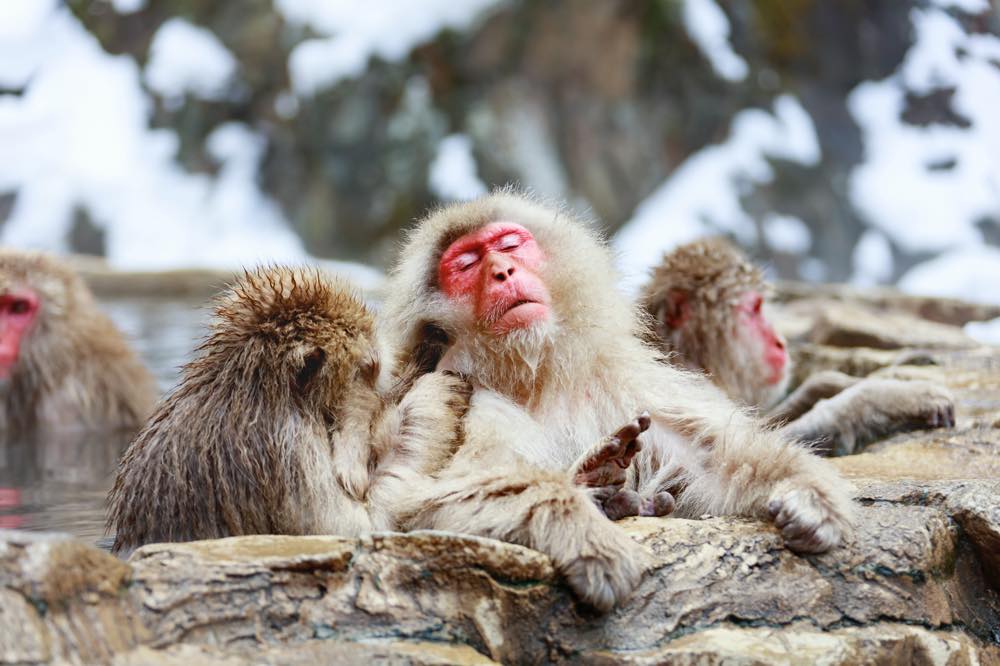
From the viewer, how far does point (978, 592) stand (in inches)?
94.7

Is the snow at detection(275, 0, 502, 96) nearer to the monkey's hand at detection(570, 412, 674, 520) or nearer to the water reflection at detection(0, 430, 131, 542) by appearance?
the water reflection at detection(0, 430, 131, 542)

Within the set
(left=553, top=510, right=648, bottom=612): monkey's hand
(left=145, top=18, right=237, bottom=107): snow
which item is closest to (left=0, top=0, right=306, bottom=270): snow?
(left=145, top=18, right=237, bottom=107): snow

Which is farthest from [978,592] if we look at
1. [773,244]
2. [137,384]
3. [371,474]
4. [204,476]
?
[773,244]

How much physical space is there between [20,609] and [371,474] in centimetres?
88

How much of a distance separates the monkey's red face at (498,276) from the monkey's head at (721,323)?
126 cm

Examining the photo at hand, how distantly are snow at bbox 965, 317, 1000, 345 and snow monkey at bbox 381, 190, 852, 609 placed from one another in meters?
3.30

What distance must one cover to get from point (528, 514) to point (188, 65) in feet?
41.4

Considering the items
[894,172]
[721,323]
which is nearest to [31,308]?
[721,323]

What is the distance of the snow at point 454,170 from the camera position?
39.3 ft

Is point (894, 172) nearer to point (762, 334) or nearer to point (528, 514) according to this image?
point (762, 334)

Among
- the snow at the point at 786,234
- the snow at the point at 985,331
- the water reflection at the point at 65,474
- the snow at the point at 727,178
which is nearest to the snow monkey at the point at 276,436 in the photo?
the water reflection at the point at 65,474

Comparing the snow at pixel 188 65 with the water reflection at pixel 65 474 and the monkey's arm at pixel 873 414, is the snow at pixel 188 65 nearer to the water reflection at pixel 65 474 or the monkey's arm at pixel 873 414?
the water reflection at pixel 65 474

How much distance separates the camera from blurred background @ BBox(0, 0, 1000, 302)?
11.6 meters

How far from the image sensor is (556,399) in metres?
2.67
